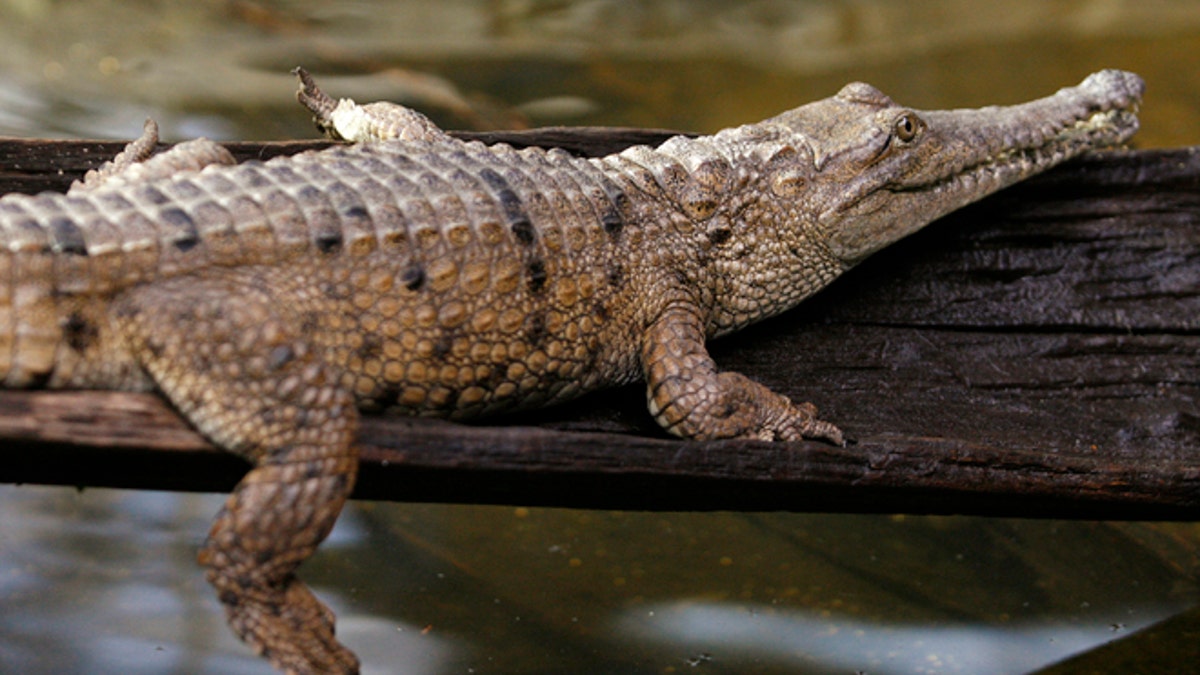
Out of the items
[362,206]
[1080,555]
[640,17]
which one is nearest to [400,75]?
[640,17]

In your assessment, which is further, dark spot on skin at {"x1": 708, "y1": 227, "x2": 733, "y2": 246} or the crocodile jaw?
the crocodile jaw

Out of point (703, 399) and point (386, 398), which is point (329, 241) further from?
point (703, 399)

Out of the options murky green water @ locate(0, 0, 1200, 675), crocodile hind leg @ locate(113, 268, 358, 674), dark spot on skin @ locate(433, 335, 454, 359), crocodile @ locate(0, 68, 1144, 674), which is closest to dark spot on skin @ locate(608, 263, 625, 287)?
crocodile @ locate(0, 68, 1144, 674)

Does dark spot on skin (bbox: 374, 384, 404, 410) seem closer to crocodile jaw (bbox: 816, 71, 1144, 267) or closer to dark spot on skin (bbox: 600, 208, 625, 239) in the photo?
dark spot on skin (bbox: 600, 208, 625, 239)

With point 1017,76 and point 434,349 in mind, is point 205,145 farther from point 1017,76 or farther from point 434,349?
point 1017,76

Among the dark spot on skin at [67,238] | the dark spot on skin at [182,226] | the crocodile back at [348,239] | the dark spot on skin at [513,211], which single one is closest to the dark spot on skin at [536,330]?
the crocodile back at [348,239]

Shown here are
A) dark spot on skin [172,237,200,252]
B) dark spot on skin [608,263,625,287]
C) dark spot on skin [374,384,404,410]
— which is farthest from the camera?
dark spot on skin [608,263,625,287]

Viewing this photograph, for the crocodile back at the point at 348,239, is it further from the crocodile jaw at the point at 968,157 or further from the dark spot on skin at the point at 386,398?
the crocodile jaw at the point at 968,157
